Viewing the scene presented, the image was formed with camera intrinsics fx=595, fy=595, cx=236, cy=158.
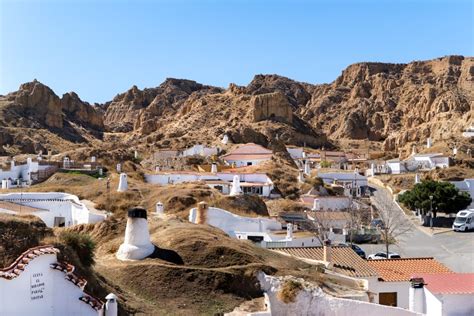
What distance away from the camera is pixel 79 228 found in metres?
25.4

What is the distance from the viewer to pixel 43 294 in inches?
435

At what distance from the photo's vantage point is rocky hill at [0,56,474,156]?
285 feet

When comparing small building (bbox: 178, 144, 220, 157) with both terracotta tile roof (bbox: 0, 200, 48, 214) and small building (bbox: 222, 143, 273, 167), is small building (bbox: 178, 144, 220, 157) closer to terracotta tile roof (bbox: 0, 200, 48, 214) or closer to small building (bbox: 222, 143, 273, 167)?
small building (bbox: 222, 143, 273, 167)

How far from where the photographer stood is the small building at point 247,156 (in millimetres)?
62406

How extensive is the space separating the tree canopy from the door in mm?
28909


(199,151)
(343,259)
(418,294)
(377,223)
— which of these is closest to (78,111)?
(199,151)

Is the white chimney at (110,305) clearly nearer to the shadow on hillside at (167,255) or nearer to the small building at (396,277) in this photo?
the shadow on hillside at (167,255)

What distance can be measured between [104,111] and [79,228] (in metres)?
139

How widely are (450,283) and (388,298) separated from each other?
13.5ft

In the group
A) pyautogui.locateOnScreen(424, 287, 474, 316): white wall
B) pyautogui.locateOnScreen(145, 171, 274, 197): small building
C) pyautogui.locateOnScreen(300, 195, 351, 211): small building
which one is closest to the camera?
pyautogui.locateOnScreen(424, 287, 474, 316): white wall

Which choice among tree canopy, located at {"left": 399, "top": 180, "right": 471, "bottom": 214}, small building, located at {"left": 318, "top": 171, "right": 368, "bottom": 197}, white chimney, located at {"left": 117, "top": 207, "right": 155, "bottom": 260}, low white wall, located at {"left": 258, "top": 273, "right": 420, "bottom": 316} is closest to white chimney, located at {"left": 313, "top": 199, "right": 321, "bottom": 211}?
tree canopy, located at {"left": 399, "top": 180, "right": 471, "bottom": 214}

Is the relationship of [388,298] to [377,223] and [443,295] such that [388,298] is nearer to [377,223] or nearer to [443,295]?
[443,295]

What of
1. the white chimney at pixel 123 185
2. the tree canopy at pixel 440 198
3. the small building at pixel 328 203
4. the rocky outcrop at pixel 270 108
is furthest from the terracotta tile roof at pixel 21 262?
the rocky outcrop at pixel 270 108

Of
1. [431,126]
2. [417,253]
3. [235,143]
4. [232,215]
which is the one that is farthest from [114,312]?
[431,126]
